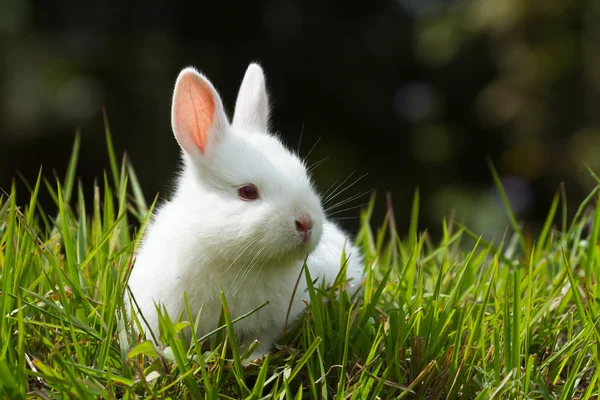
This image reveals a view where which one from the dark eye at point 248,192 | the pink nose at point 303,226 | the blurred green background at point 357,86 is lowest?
the blurred green background at point 357,86

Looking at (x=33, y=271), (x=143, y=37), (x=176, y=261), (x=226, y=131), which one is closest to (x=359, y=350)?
(x=176, y=261)

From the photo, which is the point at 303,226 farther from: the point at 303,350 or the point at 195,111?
the point at 195,111

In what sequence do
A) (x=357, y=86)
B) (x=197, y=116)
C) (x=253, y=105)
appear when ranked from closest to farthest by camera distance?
(x=197, y=116)
(x=253, y=105)
(x=357, y=86)

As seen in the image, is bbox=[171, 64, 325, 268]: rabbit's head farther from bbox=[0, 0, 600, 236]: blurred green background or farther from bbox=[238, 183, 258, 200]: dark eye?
bbox=[0, 0, 600, 236]: blurred green background

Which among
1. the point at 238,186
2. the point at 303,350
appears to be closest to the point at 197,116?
the point at 238,186

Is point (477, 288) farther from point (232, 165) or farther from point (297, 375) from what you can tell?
point (232, 165)

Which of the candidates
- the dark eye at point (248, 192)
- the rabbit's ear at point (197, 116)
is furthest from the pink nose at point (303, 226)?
the rabbit's ear at point (197, 116)

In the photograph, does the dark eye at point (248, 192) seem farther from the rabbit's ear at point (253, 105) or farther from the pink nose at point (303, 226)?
the rabbit's ear at point (253, 105)

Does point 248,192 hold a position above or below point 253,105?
below
